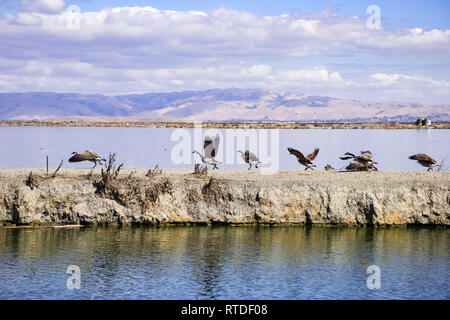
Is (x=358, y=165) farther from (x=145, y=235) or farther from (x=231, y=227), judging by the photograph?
(x=145, y=235)

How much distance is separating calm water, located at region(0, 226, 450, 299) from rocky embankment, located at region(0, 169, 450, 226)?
540 mm

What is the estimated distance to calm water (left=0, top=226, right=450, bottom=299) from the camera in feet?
56.2

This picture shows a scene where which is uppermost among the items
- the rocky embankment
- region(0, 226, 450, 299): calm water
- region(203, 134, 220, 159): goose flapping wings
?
region(203, 134, 220, 159): goose flapping wings

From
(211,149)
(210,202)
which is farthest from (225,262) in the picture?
(211,149)

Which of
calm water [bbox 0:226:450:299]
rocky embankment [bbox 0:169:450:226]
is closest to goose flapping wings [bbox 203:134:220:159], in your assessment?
rocky embankment [bbox 0:169:450:226]

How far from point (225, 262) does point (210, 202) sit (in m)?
4.98

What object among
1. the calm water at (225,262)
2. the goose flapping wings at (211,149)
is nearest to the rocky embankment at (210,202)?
the calm water at (225,262)

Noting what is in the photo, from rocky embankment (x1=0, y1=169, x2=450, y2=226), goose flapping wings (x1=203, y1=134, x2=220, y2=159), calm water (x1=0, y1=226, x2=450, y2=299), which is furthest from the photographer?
goose flapping wings (x1=203, y1=134, x2=220, y2=159)

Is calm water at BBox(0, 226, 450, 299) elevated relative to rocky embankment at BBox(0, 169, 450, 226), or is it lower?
lower

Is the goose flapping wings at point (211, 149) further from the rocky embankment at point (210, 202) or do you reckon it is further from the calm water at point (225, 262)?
the calm water at point (225, 262)

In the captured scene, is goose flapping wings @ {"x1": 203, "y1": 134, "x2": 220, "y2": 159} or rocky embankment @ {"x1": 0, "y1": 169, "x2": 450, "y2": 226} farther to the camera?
goose flapping wings @ {"x1": 203, "y1": 134, "x2": 220, "y2": 159}

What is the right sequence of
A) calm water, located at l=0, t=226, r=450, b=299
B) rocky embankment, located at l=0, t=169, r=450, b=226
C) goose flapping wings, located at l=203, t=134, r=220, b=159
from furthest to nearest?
goose flapping wings, located at l=203, t=134, r=220, b=159 → rocky embankment, located at l=0, t=169, r=450, b=226 → calm water, located at l=0, t=226, r=450, b=299

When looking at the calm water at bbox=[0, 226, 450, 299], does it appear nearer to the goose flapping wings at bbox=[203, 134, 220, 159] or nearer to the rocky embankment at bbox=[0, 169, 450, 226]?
the rocky embankment at bbox=[0, 169, 450, 226]

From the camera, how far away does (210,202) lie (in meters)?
24.7
